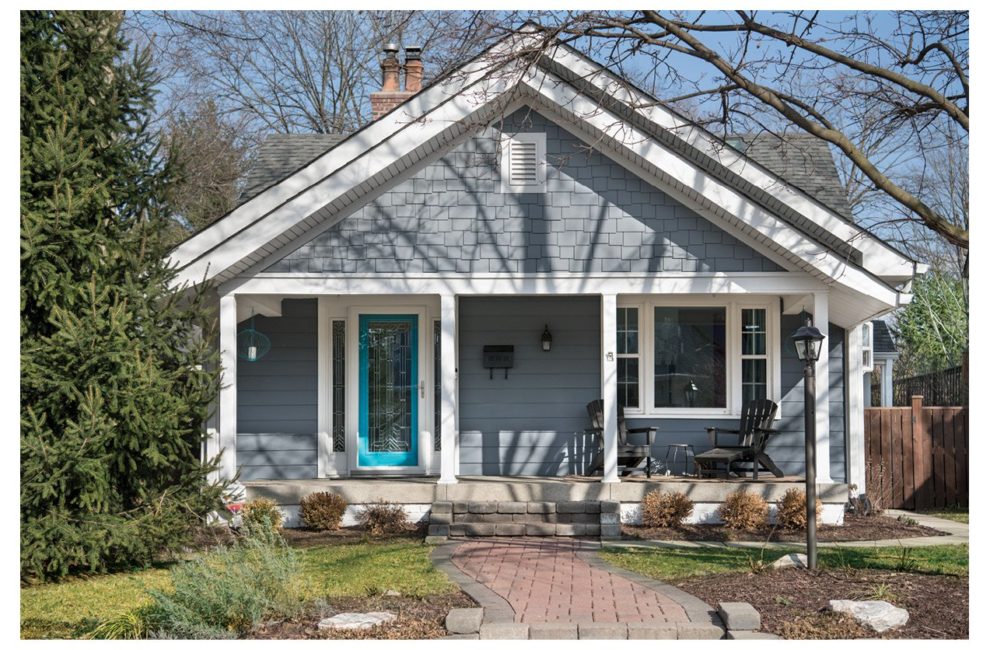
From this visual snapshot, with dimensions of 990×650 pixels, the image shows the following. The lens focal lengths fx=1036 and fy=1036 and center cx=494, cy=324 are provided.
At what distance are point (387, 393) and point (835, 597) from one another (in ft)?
24.5

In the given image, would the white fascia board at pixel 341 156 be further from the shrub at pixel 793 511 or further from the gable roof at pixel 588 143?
the shrub at pixel 793 511

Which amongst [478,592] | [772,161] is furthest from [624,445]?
[478,592]

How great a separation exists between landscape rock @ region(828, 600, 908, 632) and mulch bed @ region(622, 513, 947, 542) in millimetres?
4061

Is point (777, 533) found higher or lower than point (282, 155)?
lower

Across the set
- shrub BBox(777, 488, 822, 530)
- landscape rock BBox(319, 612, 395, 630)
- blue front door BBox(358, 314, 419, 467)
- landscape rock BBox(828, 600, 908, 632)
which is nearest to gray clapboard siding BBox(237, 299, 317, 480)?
blue front door BBox(358, 314, 419, 467)

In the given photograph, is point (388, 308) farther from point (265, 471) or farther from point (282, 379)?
point (265, 471)

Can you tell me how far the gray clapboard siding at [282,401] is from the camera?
13.5 meters

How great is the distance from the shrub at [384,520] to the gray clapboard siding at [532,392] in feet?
5.98

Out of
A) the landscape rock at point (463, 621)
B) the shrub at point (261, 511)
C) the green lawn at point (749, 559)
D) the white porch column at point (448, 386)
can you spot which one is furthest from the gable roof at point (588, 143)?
the landscape rock at point (463, 621)

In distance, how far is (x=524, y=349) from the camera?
1367 cm

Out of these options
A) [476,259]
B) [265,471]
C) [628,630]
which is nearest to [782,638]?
[628,630]

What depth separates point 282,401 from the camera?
13.5 m

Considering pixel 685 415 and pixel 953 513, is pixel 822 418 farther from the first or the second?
pixel 953 513
